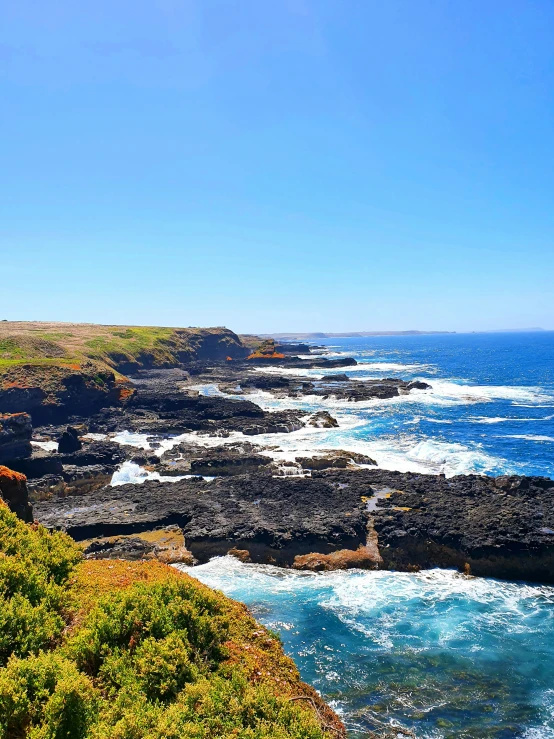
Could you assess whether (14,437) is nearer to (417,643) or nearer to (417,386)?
(417,643)

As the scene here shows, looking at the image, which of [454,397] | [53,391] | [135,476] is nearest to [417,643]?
[135,476]

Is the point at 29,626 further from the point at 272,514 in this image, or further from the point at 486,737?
the point at 272,514

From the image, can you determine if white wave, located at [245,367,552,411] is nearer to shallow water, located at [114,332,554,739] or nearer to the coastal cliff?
the coastal cliff

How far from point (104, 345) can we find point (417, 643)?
98436 mm

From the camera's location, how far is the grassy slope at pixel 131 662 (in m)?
7.66

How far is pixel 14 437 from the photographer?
3969 cm

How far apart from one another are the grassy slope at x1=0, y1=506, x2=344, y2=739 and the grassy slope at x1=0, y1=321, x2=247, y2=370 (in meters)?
56.1

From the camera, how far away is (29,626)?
980cm

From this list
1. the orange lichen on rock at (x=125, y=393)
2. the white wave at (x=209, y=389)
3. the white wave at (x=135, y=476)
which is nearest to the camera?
the white wave at (x=135, y=476)

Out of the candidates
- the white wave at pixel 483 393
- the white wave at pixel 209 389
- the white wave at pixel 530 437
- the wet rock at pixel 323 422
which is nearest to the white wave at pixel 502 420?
the white wave at pixel 530 437

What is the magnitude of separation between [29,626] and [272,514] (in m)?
20.2

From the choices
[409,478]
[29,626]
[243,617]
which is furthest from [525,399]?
[29,626]

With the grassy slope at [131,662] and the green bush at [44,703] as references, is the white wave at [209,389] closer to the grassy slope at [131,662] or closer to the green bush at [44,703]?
the grassy slope at [131,662]

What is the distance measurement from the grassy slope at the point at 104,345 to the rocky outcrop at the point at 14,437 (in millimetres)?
22814
